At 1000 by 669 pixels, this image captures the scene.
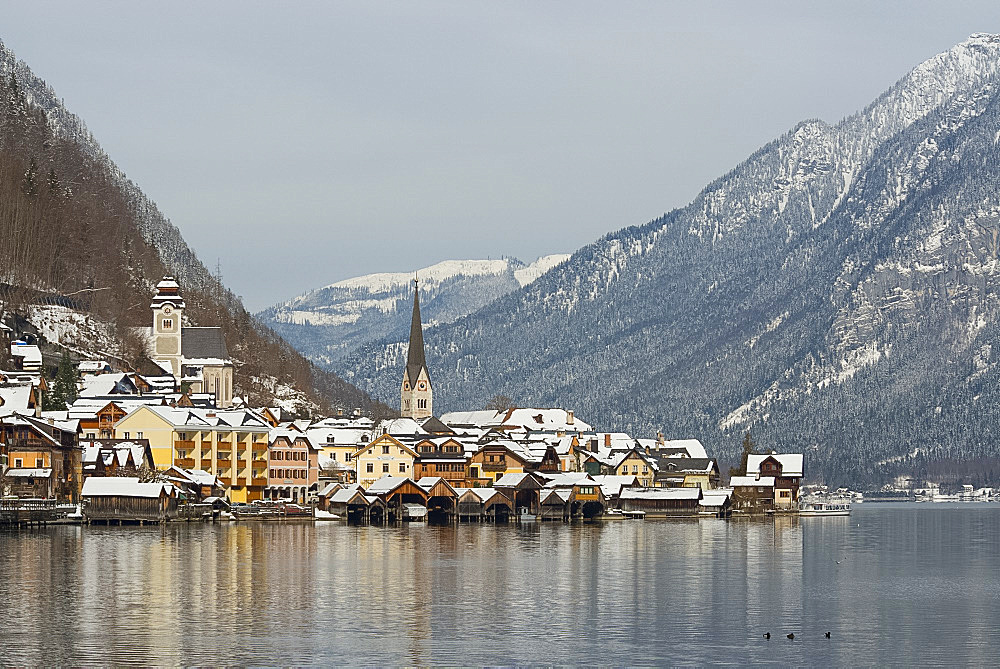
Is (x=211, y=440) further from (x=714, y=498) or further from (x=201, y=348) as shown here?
(x=714, y=498)

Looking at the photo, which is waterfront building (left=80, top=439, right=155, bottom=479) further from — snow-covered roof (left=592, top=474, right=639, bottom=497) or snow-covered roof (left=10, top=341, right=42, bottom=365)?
snow-covered roof (left=592, top=474, right=639, bottom=497)

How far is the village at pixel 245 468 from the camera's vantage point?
13500 cm

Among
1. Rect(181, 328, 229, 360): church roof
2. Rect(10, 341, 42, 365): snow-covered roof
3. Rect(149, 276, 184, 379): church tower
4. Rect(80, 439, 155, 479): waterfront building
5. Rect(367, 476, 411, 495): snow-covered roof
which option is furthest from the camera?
Rect(181, 328, 229, 360): church roof

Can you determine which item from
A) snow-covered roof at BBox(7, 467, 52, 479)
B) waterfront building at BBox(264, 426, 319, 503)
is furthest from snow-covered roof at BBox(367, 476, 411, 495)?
snow-covered roof at BBox(7, 467, 52, 479)

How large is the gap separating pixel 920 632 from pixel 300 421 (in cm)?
13265

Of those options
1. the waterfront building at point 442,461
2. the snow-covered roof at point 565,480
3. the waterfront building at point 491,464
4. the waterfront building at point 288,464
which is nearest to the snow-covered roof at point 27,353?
the waterfront building at point 288,464

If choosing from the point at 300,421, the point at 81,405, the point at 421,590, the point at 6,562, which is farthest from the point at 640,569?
the point at 300,421

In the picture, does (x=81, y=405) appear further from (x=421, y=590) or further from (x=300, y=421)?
(x=421, y=590)

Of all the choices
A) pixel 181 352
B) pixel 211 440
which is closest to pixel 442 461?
pixel 211 440

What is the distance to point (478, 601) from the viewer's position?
7431 cm

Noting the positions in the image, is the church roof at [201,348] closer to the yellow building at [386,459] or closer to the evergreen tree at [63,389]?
the evergreen tree at [63,389]

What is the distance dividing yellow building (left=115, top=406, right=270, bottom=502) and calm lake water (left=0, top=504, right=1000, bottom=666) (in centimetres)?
3229

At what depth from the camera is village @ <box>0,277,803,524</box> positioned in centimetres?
13500

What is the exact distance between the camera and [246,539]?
11444 cm
